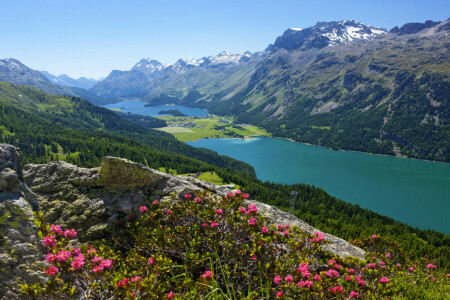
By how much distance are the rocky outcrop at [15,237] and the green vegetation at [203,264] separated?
0.29 m

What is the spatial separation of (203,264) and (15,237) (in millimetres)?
4661

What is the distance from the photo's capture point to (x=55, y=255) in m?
5.29

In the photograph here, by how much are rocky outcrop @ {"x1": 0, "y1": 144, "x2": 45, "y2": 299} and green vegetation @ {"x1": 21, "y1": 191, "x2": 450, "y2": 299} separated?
29cm

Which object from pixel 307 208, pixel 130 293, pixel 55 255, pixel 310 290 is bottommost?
pixel 307 208

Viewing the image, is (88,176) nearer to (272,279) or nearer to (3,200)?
(3,200)

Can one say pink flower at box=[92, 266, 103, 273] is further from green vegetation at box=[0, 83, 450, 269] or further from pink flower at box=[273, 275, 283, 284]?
green vegetation at box=[0, 83, 450, 269]

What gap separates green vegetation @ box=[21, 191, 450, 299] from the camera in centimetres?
535

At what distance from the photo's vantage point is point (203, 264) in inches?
274

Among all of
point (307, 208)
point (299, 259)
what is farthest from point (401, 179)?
point (299, 259)

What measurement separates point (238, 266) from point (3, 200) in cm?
626

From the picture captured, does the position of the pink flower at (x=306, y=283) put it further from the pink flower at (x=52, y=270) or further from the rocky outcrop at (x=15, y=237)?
the rocky outcrop at (x=15, y=237)

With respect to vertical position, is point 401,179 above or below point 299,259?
below

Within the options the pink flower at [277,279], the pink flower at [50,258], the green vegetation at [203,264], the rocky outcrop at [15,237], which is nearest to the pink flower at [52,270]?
the green vegetation at [203,264]

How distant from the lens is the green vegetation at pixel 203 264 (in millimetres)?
5352
